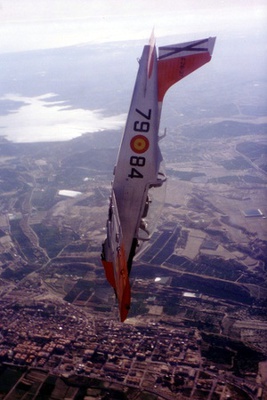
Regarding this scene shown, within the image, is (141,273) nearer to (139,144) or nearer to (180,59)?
(139,144)

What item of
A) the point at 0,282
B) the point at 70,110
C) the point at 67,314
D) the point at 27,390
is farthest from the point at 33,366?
the point at 70,110

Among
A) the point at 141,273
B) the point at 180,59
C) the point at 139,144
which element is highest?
the point at 180,59

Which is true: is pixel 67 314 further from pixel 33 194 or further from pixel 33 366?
pixel 33 194

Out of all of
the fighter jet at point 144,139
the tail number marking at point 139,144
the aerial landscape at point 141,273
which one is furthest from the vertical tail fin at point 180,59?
the aerial landscape at point 141,273

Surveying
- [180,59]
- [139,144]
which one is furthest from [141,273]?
[180,59]

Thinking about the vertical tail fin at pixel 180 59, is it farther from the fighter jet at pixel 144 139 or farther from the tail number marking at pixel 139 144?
the tail number marking at pixel 139 144

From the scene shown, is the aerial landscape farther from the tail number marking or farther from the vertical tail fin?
the tail number marking

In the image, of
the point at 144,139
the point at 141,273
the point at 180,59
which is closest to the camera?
the point at 180,59
